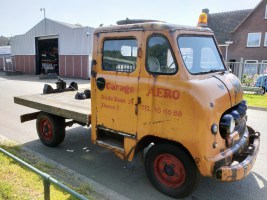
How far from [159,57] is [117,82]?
814 millimetres

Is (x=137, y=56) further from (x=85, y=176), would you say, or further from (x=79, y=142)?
(x=79, y=142)

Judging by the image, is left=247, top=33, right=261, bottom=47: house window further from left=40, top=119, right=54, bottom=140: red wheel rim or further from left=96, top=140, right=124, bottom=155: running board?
left=96, top=140, right=124, bottom=155: running board

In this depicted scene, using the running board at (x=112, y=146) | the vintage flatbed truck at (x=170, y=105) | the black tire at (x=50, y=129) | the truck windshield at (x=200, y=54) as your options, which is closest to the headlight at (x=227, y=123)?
the vintage flatbed truck at (x=170, y=105)

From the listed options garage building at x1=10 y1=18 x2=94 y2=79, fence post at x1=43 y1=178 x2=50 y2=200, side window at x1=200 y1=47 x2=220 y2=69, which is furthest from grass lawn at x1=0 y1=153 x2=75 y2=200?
garage building at x1=10 y1=18 x2=94 y2=79

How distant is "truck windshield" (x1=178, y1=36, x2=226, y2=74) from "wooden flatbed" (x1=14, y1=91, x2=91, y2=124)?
6.67ft

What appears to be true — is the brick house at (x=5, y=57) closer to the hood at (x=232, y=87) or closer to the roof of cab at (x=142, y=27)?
the roof of cab at (x=142, y=27)

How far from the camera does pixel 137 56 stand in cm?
385

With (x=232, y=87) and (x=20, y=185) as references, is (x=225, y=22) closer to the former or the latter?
(x=232, y=87)

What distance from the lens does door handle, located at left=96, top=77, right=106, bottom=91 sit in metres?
4.30

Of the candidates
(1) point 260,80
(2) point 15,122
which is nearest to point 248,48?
(1) point 260,80

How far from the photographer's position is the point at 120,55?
Answer: 4.12 meters

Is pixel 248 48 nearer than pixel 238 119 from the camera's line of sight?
No

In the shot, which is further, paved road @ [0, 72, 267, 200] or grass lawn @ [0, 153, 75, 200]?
paved road @ [0, 72, 267, 200]

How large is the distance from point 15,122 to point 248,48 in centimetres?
2787
